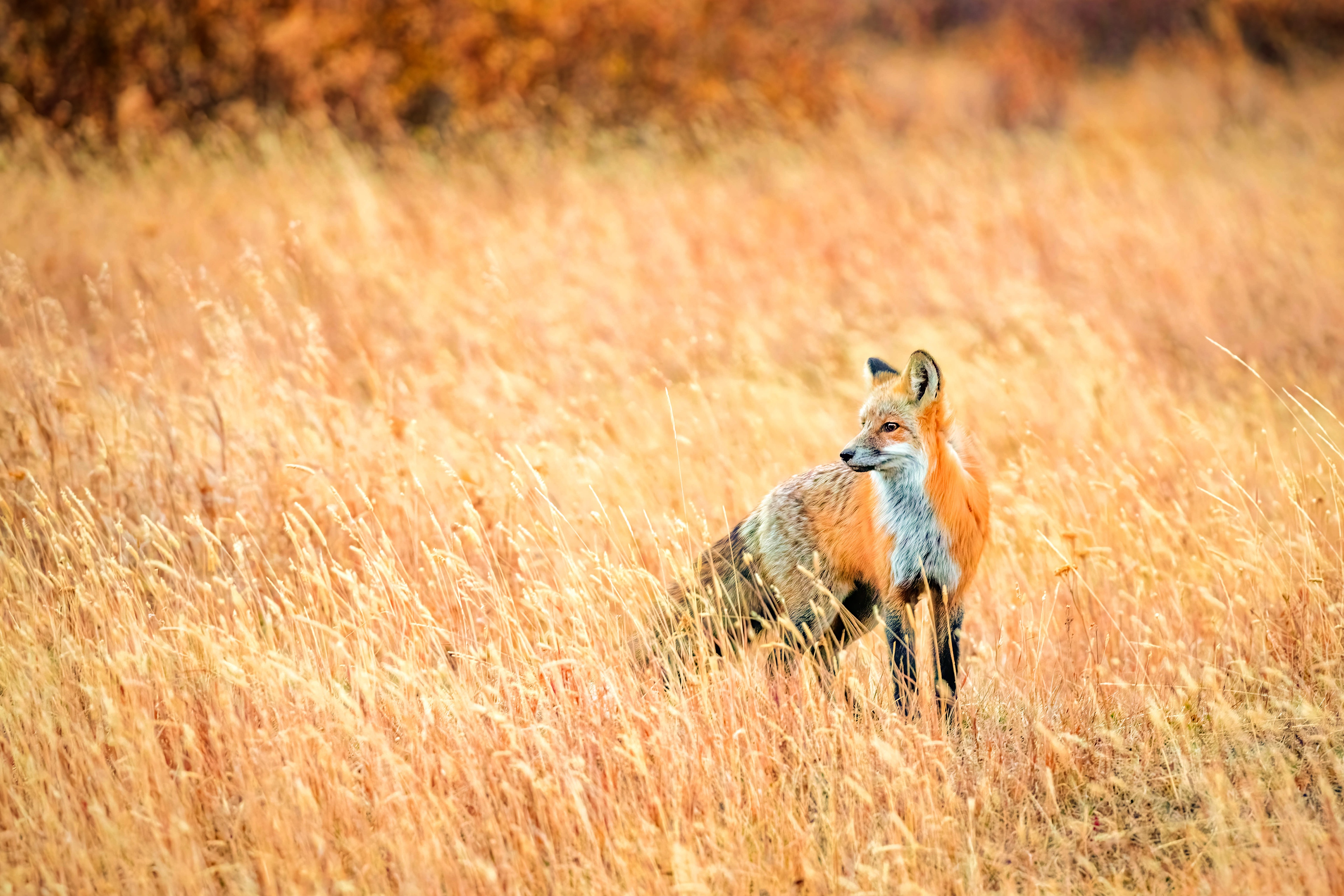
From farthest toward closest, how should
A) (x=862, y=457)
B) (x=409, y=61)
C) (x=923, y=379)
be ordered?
(x=409, y=61)
(x=923, y=379)
(x=862, y=457)

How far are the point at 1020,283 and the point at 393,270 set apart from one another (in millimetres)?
5405

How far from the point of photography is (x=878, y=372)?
407 cm

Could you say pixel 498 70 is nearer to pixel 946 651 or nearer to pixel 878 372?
pixel 878 372

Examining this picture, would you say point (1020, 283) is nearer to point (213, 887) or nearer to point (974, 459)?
point (974, 459)

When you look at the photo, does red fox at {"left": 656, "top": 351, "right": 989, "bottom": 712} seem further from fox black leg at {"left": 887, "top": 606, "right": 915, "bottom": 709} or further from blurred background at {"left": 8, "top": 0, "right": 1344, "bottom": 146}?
blurred background at {"left": 8, "top": 0, "right": 1344, "bottom": 146}

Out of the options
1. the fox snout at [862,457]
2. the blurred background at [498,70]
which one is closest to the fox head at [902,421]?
the fox snout at [862,457]

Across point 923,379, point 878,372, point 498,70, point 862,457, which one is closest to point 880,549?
point 862,457

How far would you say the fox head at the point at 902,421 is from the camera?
3.58m

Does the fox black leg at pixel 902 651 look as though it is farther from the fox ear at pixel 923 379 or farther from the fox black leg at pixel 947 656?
the fox ear at pixel 923 379

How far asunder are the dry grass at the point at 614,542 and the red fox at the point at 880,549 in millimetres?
206

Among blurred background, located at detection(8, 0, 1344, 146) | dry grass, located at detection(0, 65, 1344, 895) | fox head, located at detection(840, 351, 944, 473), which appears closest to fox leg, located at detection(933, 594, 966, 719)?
dry grass, located at detection(0, 65, 1344, 895)


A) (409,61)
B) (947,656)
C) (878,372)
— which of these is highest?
(409,61)

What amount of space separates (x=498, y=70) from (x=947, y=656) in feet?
38.9

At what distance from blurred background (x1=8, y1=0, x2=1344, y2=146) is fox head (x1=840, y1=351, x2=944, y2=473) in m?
10.1
